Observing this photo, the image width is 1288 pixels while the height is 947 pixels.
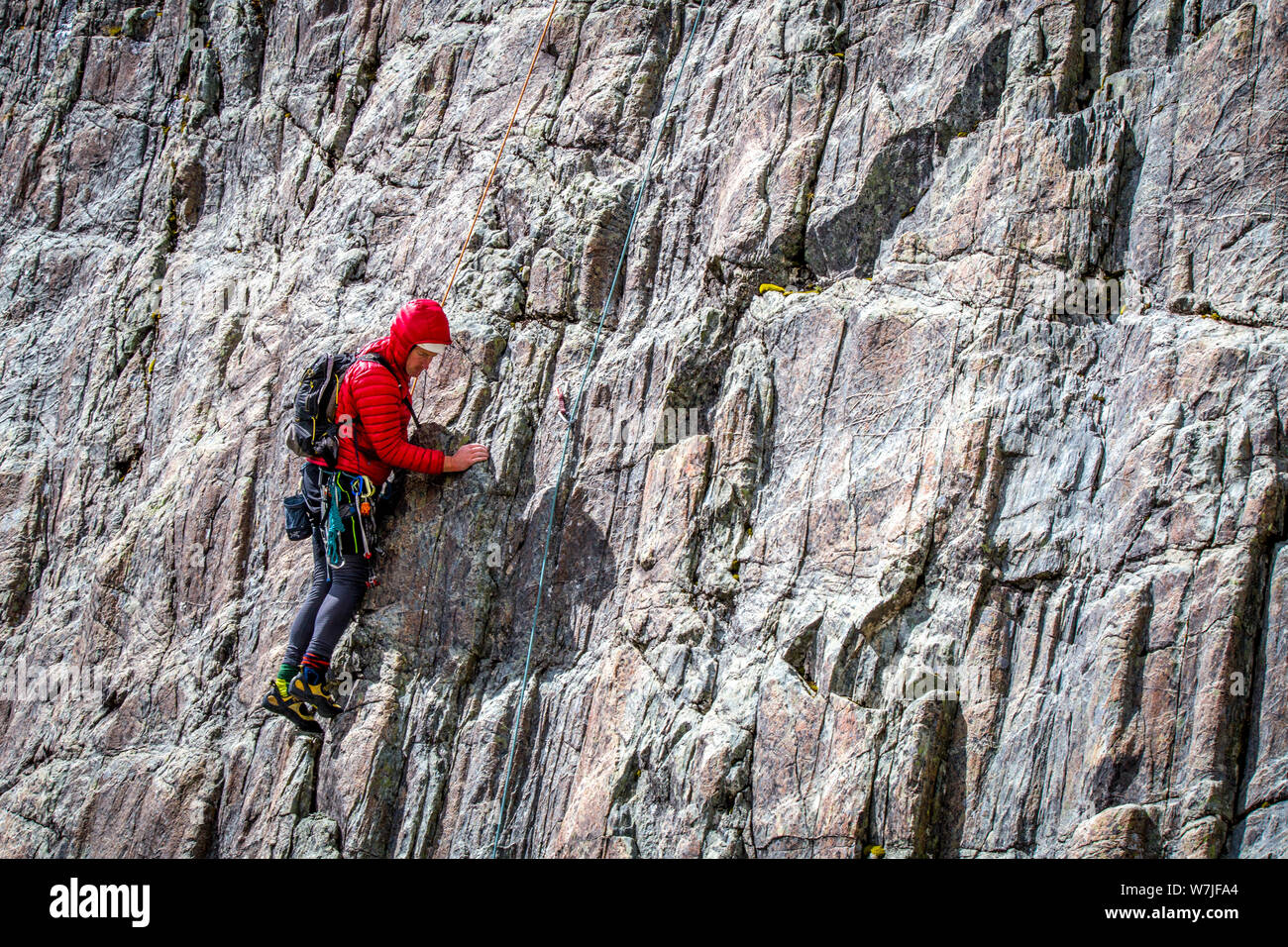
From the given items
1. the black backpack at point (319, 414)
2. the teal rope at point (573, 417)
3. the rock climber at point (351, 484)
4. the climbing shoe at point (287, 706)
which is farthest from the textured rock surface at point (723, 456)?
the black backpack at point (319, 414)

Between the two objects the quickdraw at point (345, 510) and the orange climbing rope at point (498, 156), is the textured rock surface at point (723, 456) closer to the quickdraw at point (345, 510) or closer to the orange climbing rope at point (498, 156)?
the orange climbing rope at point (498, 156)

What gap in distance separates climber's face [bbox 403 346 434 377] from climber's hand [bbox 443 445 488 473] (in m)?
0.87

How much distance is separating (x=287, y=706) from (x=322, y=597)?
1054mm

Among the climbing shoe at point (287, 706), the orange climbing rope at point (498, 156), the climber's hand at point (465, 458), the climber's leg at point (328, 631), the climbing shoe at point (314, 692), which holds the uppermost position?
the orange climbing rope at point (498, 156)

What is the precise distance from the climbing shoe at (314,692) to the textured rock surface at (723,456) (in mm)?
376

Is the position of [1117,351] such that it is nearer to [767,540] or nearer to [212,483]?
[767,540]

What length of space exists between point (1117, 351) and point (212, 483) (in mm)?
9242

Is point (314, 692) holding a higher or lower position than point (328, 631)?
lower

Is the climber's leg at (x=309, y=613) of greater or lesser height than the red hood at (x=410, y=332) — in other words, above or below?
below

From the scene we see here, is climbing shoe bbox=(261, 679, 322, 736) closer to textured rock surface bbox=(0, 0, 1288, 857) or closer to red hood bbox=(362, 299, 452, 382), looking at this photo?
textured rock surface bbox=(0, 0, 1288, 857)

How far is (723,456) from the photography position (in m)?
8.96

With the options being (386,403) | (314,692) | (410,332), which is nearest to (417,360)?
(410,332)

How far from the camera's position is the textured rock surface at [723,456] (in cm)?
731

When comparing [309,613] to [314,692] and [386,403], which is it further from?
[386,403]
